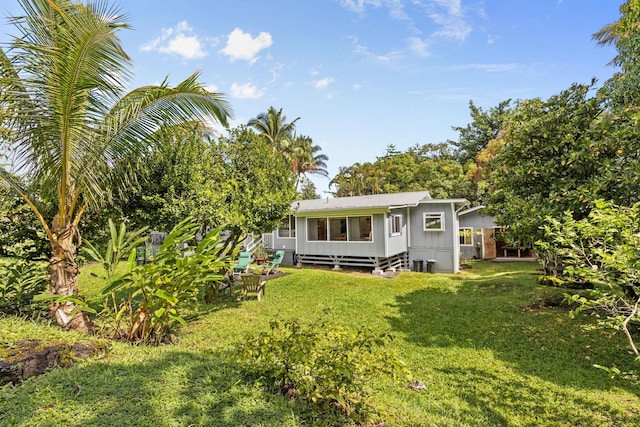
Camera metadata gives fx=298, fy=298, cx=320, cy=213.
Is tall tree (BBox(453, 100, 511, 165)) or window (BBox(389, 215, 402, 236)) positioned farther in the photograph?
tall tree (BBox(453, 100, 511, 165))

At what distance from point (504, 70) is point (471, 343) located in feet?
29.0

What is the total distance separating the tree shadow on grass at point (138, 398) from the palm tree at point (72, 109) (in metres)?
1.42

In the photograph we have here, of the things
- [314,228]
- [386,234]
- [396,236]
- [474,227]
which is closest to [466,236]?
[474,227]

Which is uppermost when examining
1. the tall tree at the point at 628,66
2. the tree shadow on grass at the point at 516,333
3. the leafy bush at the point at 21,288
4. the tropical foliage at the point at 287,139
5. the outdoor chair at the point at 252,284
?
the tropical foliage at the point at 287,139

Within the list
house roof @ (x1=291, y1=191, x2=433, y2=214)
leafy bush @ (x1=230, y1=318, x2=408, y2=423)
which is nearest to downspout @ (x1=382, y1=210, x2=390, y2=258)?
house roof @ (x1=291, y1=191, x2=433, y2=214)

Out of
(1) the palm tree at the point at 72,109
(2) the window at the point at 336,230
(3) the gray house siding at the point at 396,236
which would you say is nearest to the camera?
(1) the palm tree at the point at 72,109

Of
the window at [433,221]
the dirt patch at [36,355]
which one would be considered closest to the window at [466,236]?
the window at [433,221]

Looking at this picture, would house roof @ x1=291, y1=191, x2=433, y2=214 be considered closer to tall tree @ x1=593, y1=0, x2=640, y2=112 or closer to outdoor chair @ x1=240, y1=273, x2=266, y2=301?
outdoor chair @ x1=240, y1=273, x2=266, y2=301

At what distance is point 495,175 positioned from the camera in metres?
8.85

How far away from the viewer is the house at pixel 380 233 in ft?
44.3

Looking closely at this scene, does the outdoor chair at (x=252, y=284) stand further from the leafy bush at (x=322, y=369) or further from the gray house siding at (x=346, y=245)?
the leafy bush at (x=322, y=369)

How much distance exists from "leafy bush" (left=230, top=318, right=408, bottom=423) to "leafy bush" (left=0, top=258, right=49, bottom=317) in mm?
4541

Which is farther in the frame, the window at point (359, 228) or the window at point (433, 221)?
the window at point (359, 228)

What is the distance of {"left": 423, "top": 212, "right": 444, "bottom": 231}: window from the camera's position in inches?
577
